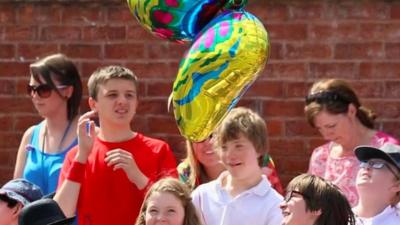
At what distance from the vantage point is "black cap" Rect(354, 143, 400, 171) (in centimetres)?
477

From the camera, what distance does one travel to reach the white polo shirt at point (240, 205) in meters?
4.80

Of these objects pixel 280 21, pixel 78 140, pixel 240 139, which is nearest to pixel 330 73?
pixel 280 21

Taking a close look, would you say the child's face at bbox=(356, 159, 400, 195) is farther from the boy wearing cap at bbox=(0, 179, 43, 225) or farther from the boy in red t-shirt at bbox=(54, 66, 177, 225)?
the boy wearing cap at bbox=(0, 179, 43, 225)

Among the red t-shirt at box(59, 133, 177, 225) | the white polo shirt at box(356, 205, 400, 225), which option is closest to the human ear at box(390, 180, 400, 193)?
the white polo shirt at box(356, 205, 400, 225)

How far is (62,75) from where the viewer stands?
5.58 meters

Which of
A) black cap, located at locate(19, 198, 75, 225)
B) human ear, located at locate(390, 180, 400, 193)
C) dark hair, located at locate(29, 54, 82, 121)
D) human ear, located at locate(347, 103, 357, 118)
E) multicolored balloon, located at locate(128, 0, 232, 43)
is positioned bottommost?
black cap, located at locate(19, 198, 75, 225)

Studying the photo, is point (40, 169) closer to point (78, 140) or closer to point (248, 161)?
point (78, 140)

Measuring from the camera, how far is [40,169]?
17.8 ft

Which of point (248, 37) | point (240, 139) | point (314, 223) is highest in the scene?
point (248, 37)

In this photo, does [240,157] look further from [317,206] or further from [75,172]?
[75,172]

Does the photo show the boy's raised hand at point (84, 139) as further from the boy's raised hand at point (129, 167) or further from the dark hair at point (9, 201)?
the dark hair at point (9, 201)

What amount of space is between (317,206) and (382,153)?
547 millimetres

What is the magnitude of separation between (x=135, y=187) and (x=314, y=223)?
3.33 ft

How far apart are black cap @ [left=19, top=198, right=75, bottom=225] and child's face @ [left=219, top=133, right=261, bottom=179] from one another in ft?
2.59
